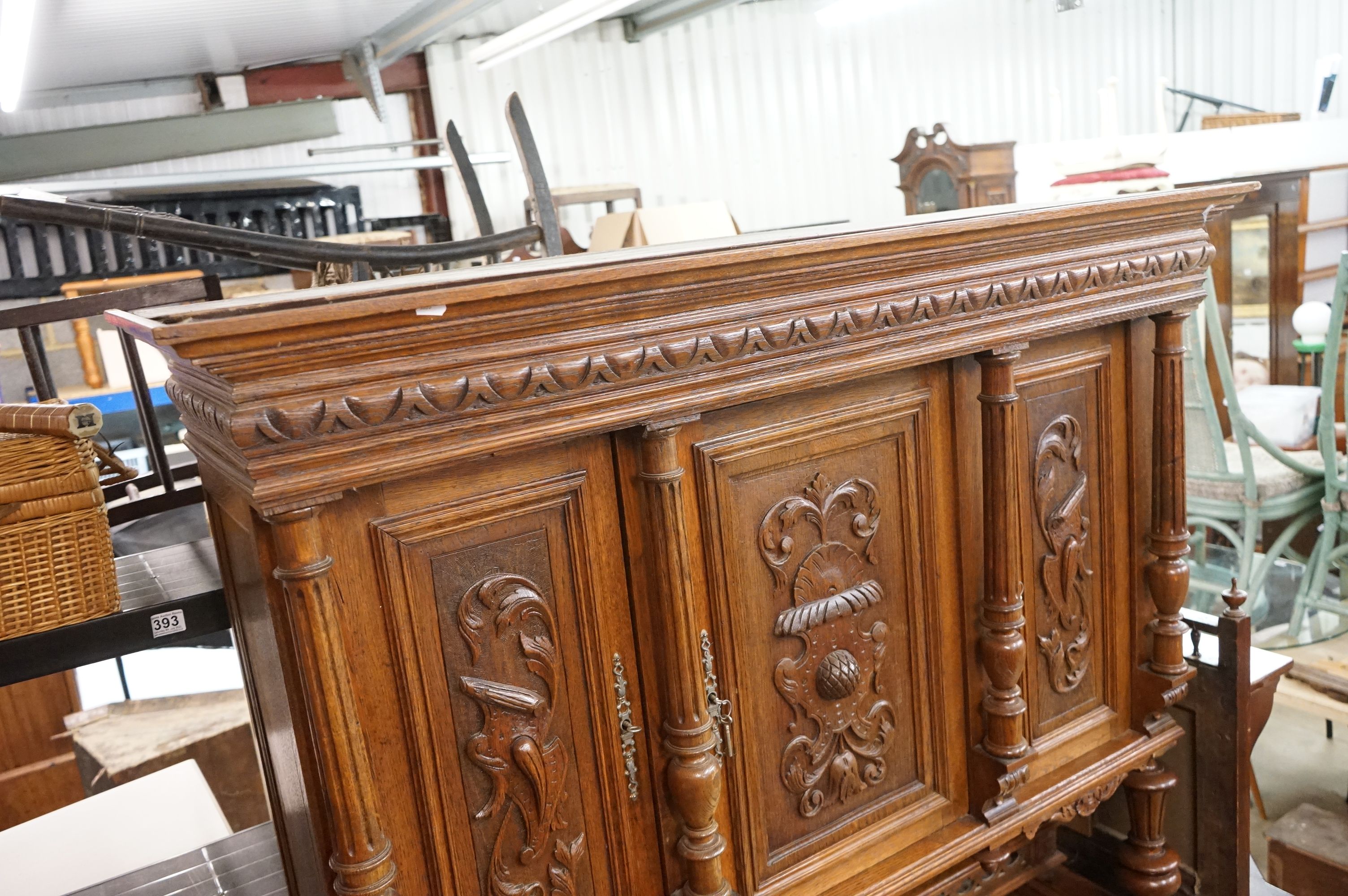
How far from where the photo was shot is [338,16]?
3.23 meters

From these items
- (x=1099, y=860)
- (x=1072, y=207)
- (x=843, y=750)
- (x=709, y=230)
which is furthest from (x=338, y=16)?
(x=1099, y=860)

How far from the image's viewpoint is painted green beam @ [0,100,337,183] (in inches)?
150

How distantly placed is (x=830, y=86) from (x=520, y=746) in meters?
5.44

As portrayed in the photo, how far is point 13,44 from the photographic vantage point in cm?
230

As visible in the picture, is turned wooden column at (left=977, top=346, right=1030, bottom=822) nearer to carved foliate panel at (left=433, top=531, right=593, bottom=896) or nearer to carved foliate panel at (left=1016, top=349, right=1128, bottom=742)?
carved foliate panel at (left=1016, top=349, right=1128, bottom=742)

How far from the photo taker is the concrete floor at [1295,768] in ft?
9.45

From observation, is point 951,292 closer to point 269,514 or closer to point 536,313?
point 536,313

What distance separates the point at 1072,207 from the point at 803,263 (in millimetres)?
435

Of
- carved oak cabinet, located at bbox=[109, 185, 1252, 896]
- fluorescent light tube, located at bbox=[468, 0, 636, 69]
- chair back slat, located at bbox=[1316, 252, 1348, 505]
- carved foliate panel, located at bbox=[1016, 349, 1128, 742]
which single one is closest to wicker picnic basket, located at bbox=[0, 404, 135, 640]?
carved oak cabinet, located at bbox=[109, 185, 1252, 896]

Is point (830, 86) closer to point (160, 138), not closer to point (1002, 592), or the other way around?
point (160, 138)

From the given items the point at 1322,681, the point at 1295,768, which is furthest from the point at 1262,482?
the point at 1295,768

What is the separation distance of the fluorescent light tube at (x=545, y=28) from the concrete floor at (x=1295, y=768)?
3099mm

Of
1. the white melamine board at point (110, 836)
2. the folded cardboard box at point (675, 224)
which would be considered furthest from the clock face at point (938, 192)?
the white melamine board at point (110, 836)

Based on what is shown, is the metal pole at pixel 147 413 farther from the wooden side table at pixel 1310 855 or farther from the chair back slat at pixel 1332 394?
the chair back slat at pixel 1332 394
